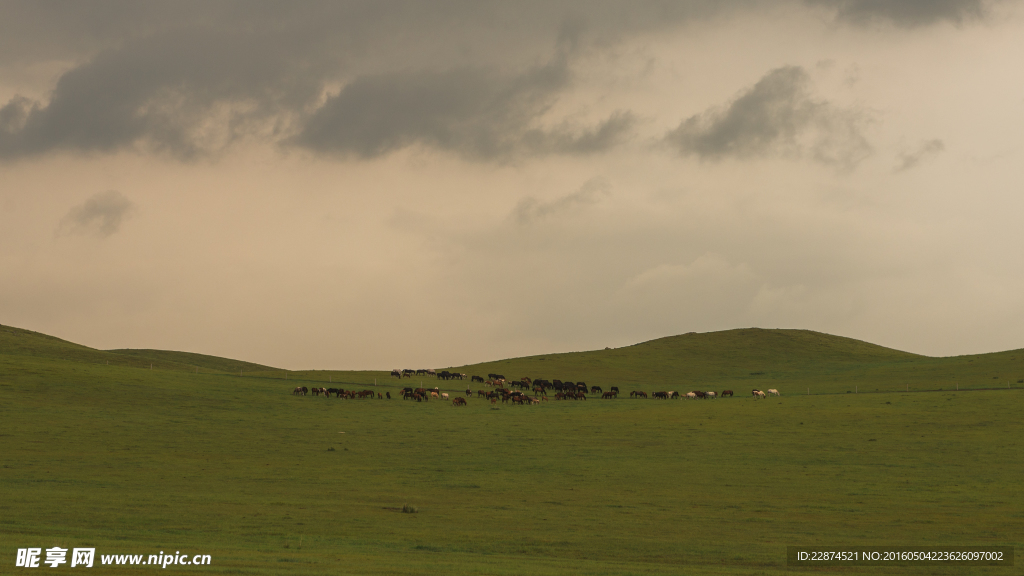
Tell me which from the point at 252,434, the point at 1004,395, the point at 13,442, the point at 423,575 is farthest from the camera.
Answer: the point at 1004,395

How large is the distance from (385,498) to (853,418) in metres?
32.7

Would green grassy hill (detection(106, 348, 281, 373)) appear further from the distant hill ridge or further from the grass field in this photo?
the grass field

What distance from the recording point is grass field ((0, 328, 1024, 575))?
2039 cm

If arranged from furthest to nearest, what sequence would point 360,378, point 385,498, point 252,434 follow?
point 360,378
point 252,434
point 385,498

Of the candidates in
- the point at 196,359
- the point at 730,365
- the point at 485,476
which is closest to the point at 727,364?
the point at 730,365

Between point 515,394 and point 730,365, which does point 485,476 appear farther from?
point 730,365

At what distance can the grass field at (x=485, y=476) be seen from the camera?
66.9 feet

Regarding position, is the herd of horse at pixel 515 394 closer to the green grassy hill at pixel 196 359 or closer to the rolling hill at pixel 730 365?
the rolling hill at pixel 730 365

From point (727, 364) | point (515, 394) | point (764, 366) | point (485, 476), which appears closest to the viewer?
point (485, 476)

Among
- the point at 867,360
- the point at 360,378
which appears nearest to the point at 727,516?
the point at 360,378

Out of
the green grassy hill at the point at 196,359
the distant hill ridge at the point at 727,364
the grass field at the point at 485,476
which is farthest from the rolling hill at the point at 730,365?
the green grassy hill at the point at 196,359

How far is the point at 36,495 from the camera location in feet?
86.0

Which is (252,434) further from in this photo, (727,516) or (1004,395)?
(1004,395)

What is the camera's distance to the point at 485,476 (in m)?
34.0
